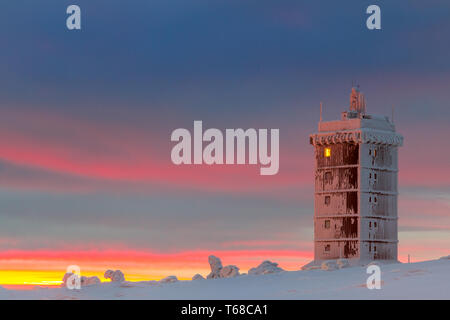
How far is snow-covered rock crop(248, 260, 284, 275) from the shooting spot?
78625 millimetres

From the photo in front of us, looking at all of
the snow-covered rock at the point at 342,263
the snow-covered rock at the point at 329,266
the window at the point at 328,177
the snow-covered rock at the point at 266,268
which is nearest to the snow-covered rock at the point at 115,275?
the snow-covered rock at the point at 266,268

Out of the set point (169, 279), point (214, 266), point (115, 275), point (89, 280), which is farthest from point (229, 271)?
point (89, 280)

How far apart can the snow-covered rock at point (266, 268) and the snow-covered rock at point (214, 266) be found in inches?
109

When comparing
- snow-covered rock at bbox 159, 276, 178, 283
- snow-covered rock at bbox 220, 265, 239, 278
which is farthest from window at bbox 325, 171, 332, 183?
snow-covered rock at bbox 159, 276, 178, 283

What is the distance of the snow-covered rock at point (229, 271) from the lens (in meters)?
79.6

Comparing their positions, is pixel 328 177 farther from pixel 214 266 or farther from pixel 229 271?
pixel 229 271

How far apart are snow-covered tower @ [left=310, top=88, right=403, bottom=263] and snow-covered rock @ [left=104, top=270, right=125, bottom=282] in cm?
1816

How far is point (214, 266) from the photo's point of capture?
3216 inches

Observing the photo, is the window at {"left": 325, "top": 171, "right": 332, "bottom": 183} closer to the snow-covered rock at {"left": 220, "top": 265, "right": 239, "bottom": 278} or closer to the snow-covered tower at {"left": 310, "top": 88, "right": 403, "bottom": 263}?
the snow-covered tower at {"left": 310, "top": 88, "right": 403, "bottom": 263}
